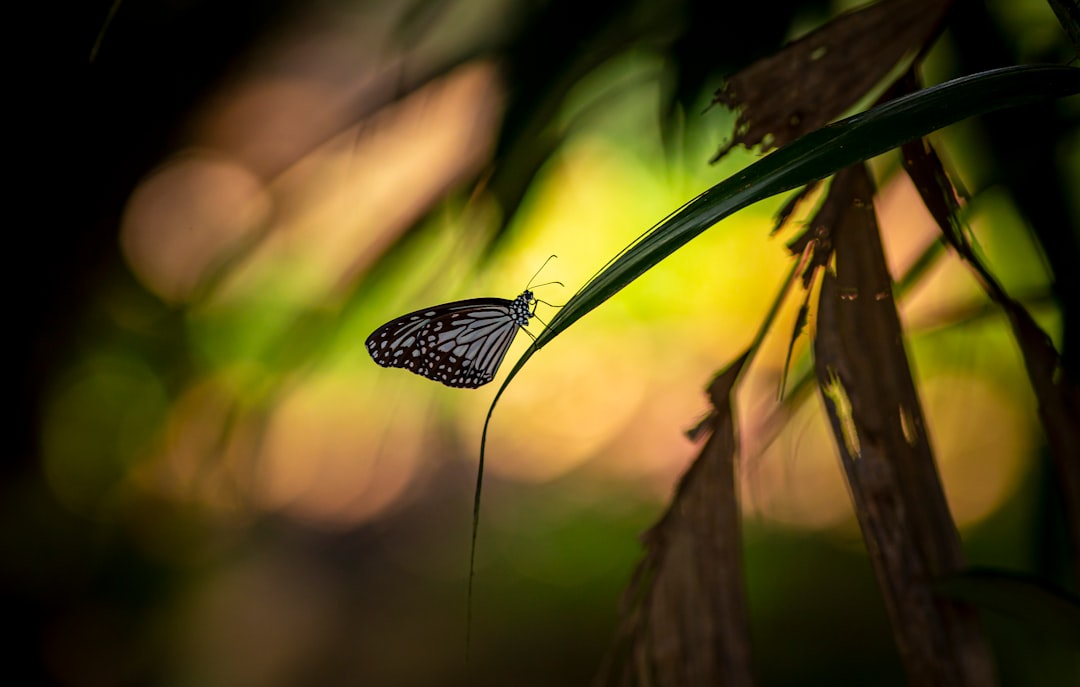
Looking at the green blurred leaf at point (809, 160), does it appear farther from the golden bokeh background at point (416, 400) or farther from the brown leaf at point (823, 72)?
the golden bokeh background at point (416, 400)

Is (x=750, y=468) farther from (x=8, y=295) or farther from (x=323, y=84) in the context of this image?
(x=8, y=295)

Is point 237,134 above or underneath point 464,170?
above

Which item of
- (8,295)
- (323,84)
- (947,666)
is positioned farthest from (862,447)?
(8,295)

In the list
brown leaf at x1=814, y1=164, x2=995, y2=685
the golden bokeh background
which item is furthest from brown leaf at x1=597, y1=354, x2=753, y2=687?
the golden bokeh background

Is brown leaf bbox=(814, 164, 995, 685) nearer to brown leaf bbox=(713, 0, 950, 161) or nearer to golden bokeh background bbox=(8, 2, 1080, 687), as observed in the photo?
brown leaf bbox=(713, 0, 950, 161)

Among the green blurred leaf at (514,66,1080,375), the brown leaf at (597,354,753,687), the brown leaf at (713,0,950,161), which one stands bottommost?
the brown leaf at (597,354,753,687)

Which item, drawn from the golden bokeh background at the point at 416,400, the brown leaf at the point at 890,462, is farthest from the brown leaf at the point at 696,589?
the golden bokeh background at the point at 416,400
